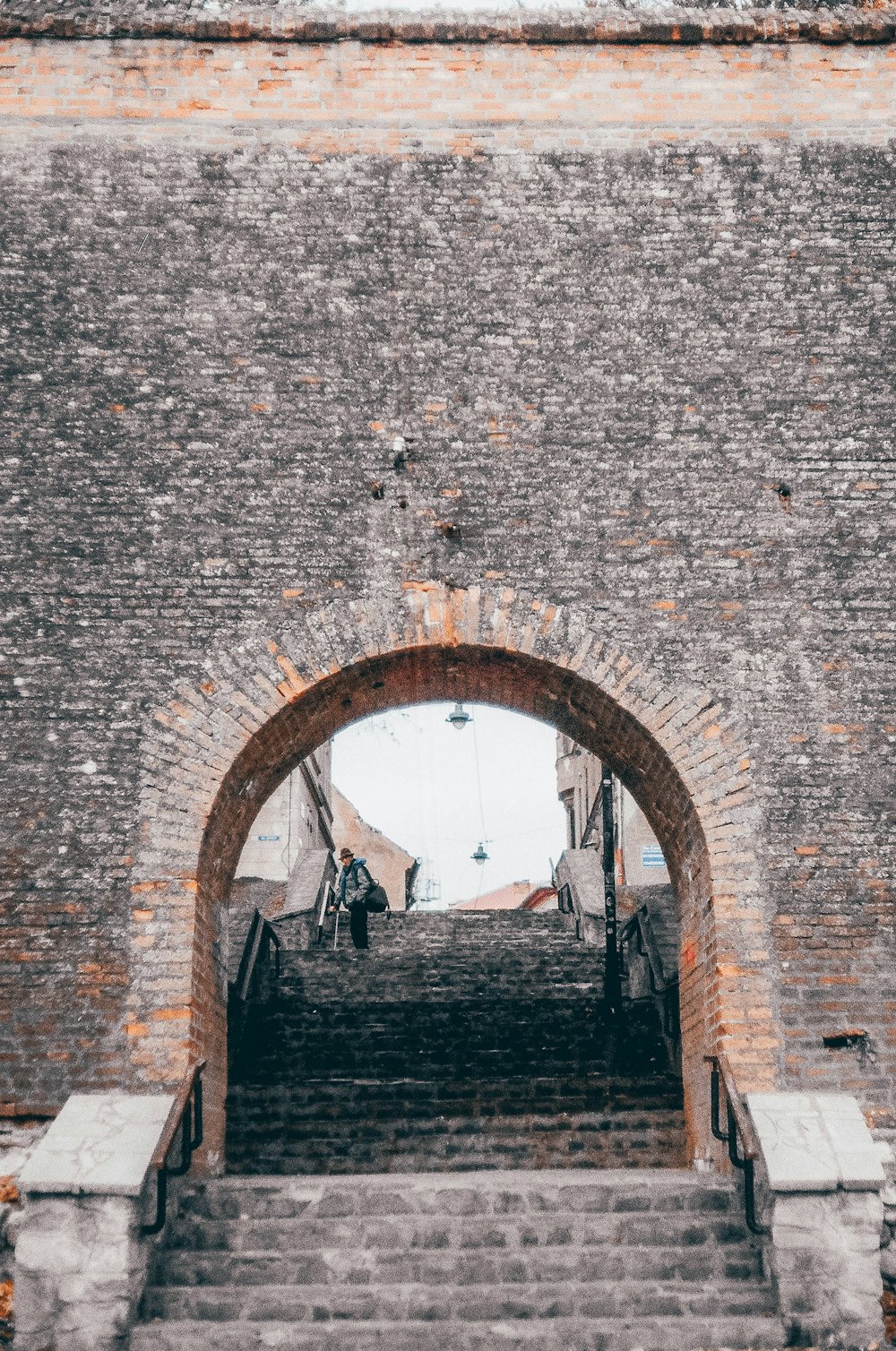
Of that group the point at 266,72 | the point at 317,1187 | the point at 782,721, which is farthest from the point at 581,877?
the point at 266,72

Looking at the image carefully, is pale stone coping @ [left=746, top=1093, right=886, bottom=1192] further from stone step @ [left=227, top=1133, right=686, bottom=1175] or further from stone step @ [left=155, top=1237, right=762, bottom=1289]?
stone step @ [left=227, top=1133, right=686, bottom=1175]

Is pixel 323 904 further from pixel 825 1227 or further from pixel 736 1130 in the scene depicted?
pixel 825 1227

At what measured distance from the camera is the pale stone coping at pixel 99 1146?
6.36m

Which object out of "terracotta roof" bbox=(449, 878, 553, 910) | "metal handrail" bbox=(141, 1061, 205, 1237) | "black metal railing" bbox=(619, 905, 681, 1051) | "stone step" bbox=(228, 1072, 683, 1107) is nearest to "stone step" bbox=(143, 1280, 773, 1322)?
"metal handrail" bbox=(141, 1061, 205, 1237)

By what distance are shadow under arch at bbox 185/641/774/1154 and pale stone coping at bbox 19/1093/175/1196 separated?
0.64 metres

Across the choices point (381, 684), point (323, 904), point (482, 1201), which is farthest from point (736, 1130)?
point (323, 904)

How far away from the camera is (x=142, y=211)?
8922 mm

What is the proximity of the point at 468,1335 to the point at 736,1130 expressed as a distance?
77.1 inches

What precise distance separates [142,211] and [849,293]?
488 cm

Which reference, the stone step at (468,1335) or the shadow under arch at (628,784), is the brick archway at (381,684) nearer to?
the shadow under arch at (628,784)

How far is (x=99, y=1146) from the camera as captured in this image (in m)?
6.62

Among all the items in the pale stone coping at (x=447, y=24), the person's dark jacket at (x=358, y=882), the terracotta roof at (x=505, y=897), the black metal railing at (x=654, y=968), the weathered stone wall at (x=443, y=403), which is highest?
the pale stone coping at (x=447, y=24)

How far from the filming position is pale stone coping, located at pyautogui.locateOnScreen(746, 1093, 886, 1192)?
648 centimetres

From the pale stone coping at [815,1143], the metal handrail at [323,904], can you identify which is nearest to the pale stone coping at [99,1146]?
the pale stone coping at [815,1143]
